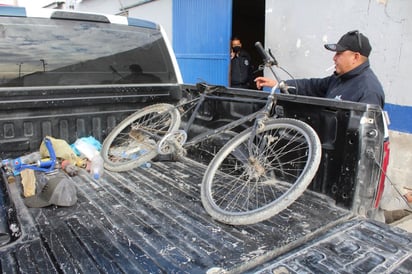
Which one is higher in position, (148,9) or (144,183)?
(148,9)

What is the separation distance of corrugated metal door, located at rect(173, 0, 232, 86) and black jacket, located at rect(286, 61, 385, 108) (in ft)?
14.4

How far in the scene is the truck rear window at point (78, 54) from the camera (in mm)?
3045

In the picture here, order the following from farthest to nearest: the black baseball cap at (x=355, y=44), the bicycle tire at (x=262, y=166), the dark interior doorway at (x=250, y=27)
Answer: the dark interior doorway at (x=250, y=27), the black baseball cap at (x=355, y=44), the bicycle tire at (x=262, y=166)

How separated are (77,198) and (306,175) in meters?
1.64

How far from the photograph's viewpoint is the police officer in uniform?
777 centimetres

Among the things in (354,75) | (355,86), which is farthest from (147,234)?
(354,75)

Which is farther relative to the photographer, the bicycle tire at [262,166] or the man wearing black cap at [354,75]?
the man wearing black cap at [354,75]

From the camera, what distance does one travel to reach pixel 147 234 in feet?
6.91

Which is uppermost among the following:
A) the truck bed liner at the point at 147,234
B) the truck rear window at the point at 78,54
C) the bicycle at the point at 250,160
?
the truck rear window at the point at 78,54

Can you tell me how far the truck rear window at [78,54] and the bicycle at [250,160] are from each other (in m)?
0.49

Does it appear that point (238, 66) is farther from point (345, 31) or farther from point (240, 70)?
point (345, 31)

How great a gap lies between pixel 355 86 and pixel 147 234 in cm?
232

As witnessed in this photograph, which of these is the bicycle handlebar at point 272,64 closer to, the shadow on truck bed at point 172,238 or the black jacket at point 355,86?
the black jacket at point 355,86

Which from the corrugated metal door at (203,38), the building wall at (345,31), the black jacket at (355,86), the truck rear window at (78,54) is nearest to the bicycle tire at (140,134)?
the truck rear window at (78,54)
